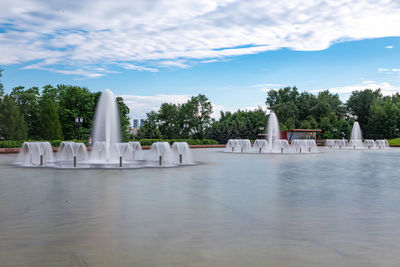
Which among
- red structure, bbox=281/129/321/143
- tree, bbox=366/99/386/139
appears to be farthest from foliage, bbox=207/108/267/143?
tree, bbox=366/99/386/139

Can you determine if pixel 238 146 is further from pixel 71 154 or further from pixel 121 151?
pixel 121 151

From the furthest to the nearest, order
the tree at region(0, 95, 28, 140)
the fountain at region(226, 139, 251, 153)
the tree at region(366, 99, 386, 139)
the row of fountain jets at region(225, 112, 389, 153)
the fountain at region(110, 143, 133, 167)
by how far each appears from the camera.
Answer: the tree at region(366, 99, 386, 139)
the tree at region(0, 95, 28, 140)
the fountain at region(226, 139, 251, 153)
the row of fountain jets at region(225, 112, 389, 153)
the fountain at region(110, 143, 133, 167)

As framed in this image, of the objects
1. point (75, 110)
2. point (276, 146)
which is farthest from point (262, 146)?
point (75, 110)

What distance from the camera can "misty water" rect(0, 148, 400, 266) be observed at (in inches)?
210

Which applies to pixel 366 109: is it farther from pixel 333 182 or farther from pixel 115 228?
pixel 115 228

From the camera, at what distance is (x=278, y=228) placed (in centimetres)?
704

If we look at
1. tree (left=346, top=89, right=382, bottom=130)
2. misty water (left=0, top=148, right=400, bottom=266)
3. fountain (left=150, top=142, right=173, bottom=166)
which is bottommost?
misty water (left=0, top=148, right=400, bottom=266)

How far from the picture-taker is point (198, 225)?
7.23 m

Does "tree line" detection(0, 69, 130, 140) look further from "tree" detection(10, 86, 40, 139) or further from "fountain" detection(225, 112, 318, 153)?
"fountain" detection(225, 112, 318, 153)

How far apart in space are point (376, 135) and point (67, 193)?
306 ft

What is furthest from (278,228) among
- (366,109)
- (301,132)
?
(366,109)

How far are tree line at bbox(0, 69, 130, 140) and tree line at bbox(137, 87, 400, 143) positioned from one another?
11.2 m

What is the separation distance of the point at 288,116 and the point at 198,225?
3903 inches

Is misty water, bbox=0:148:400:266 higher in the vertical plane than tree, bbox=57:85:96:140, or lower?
lower
